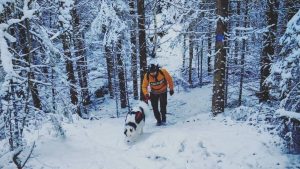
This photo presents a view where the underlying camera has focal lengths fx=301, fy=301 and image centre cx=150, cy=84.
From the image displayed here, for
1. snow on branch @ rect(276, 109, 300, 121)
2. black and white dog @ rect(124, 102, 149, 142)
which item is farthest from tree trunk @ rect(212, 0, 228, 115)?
snow on branch @ rect(276, 109, 300, 121)

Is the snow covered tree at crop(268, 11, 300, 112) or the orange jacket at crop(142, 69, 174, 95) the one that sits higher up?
the snow covered tree at crop(268, 11, 300, 112)

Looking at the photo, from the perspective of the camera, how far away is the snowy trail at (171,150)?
6.45m

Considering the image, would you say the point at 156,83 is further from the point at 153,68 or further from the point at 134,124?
the point at 134,124

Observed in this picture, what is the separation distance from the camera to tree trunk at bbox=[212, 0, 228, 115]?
982 cm

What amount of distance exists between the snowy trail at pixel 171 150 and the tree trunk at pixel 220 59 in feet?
3.35

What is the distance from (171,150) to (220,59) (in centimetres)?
400

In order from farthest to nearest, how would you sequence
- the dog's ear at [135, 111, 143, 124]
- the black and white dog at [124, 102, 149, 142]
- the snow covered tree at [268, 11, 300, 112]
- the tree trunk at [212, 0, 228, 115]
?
the tree trunk at [212, 0, 228, 115] < the dog's ear at [135, 111, 143, 124] < the black and white dog at [124, 102, 149, 142] < the snow covered tree at [268, 11, 300, 112]

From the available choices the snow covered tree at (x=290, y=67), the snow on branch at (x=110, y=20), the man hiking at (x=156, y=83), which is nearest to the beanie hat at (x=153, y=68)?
the man hiking at (x=156, y=83)

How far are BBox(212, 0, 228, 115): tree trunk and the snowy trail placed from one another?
3.35 feet

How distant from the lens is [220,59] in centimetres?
1013

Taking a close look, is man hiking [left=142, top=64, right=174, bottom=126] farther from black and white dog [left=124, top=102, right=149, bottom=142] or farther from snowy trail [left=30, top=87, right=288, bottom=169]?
snowy trail [left=30, top=87, right=288, bottom=169]

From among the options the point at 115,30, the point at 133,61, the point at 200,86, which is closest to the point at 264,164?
the point at 115,30

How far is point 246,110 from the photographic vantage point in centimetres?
992

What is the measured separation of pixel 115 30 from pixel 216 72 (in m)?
8.04
